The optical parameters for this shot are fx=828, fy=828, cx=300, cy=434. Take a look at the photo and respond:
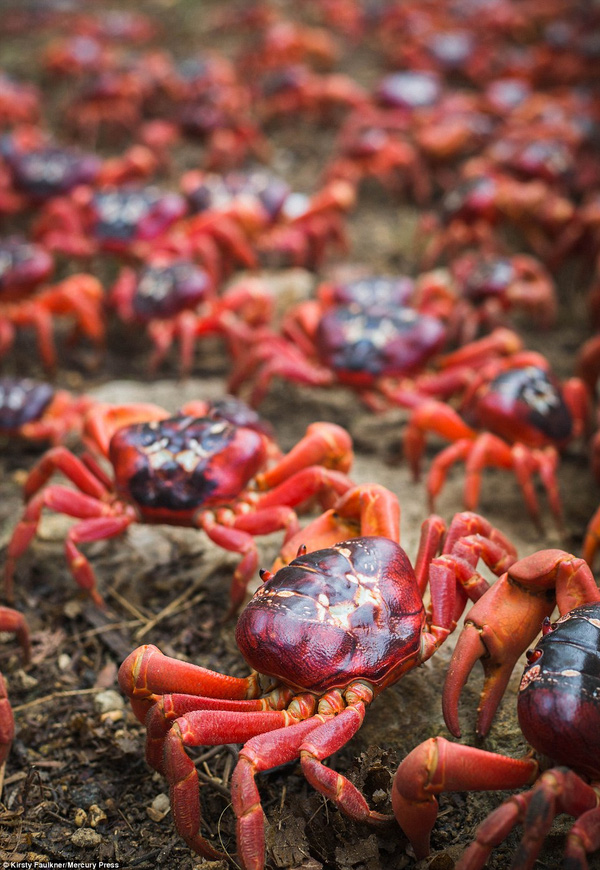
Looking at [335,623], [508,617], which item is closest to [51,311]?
[335,623]

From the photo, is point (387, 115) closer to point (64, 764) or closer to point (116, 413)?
point (116, 413)

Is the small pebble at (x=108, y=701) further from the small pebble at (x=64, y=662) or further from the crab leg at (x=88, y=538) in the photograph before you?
the crab leg at (x=88, y=538)

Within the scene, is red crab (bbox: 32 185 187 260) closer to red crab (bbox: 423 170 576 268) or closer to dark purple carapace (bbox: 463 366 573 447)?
red crab (bbox: 423 170 576 268)

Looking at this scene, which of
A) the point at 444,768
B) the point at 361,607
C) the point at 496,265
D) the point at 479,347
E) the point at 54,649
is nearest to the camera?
the point at 444,768

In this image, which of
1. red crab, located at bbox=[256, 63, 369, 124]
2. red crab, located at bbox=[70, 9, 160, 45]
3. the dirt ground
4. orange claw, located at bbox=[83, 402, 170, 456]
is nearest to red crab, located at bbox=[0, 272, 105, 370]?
the dirt ground

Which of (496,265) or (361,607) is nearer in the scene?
(361,607)

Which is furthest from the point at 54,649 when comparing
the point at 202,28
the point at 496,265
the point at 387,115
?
the point at 202,28
